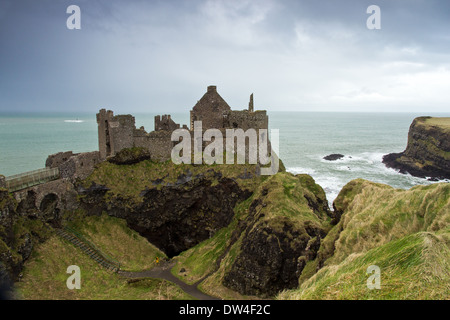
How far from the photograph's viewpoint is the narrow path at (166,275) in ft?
79.6

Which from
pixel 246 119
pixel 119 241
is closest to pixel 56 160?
pixel 119 241

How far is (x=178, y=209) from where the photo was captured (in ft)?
110

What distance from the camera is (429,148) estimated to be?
81.4 meters

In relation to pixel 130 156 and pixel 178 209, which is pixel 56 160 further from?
pixel 178 209

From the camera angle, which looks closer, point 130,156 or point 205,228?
point 205,228

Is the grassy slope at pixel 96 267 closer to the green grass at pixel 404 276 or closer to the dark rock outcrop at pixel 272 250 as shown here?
the dark rock outcrop at pixel 272 250

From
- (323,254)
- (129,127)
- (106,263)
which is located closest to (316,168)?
(129,127)

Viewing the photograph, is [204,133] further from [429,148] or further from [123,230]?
[429,148]

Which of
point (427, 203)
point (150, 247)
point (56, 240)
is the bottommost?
point (150, 247)

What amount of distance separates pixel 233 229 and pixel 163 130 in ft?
48.4

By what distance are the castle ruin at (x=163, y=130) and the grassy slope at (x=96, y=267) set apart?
864 cm

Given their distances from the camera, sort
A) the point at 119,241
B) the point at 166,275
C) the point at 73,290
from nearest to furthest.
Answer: the point at 73,290, the point at 166,275, the point at 119,241

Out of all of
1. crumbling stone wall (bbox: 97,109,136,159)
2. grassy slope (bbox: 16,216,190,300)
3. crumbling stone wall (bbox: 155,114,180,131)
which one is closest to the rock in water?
crumbling stone wall (bbox: 155,114,180,131)

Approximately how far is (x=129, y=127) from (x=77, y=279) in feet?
56.3
